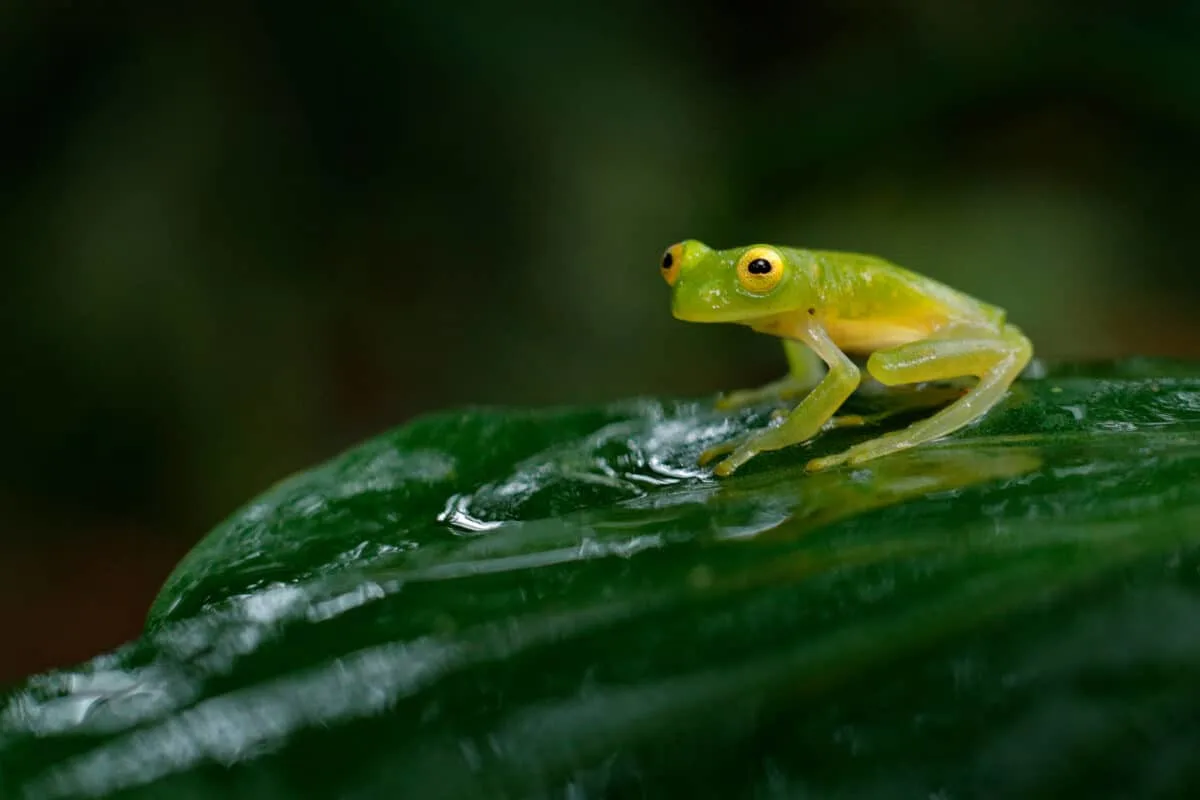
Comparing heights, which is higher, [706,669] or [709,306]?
[709,306]

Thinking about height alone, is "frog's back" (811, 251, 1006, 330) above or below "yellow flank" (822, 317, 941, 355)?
above

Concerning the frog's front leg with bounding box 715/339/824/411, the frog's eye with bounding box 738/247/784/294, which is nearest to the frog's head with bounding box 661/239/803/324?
the frog's eye with bounding box 738/247/784/294

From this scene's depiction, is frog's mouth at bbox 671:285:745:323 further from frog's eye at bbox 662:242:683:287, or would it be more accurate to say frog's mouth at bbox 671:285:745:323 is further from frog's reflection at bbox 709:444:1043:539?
frog's reflection at bbox 709:444:1043:539

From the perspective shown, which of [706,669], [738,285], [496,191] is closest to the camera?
[706,669]

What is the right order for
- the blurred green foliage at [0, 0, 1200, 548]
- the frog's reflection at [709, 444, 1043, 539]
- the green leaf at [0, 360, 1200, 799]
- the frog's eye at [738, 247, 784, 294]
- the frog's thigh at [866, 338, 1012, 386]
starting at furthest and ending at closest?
the blurred green foliage at [0, 0, 1200, 548] → the frog's eye at [738, 247, 784, 294] → the frog's thigh at [866, 338, 1012, 386] → the frog's reflection at [709, 444, 1043, 539] → the green leaf at [0, 360, 1200, 799]

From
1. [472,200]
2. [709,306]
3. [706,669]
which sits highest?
[472,200]

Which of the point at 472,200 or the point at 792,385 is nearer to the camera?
the point at 792,385

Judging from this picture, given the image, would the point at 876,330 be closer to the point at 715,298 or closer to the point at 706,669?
the point at 715,298

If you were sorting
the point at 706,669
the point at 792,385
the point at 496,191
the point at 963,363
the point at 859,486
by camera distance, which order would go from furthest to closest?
the point at 496,191 → the point at 792,385 → the point at 963,363 → the point at 859,486 → the point at 706,669

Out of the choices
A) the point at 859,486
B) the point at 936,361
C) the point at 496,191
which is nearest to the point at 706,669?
the point at 859,486
